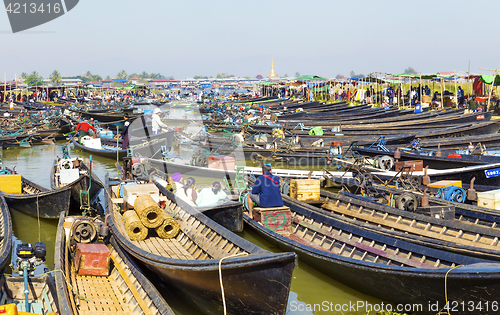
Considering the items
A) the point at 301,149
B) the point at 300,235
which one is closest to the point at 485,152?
the point at 301,149

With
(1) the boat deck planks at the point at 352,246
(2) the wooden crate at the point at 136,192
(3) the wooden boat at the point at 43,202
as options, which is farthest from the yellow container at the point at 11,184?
(1) the boat deck planks at the point at 352,246

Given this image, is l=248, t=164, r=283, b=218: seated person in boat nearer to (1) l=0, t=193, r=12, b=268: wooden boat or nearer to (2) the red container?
(2) the red container

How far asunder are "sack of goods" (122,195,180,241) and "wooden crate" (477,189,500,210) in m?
7.61

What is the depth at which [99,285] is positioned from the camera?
24.8ft

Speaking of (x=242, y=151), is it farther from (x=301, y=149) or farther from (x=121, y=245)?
(x=121, y=245)

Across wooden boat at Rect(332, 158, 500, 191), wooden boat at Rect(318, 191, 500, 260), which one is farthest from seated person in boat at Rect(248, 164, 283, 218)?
wooden boat at Rect(332, 158, 500, 191)

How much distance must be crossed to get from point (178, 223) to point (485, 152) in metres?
12.9

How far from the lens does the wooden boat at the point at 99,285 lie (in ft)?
20.7

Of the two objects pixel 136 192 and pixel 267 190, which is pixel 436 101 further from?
pixel 136 192

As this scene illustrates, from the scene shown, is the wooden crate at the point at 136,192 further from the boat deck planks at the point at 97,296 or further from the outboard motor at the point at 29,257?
the outboard motor at the point at 29,257

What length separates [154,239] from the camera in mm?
9047

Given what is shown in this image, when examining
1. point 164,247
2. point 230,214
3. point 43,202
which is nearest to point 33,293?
point 164,247

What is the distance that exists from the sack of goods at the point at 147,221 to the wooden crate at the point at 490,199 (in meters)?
7.61

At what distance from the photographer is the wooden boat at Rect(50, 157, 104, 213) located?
12.3 metres
